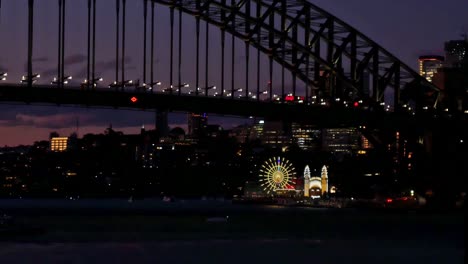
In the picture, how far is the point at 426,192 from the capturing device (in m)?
128

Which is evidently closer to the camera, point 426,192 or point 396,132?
point 396,132

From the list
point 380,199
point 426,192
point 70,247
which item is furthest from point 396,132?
point 70,247

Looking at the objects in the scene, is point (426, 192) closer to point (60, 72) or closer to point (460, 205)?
point (460, 205)

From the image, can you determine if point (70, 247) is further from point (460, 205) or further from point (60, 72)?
point (460, 205)

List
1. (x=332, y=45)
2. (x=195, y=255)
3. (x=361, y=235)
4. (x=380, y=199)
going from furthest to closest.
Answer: (x=380, y=199) < (x=332, y=45) < (x=361, y=235) < (x=195, y=255)

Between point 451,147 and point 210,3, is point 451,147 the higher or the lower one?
the lower one

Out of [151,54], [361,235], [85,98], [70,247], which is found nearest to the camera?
[70,247]

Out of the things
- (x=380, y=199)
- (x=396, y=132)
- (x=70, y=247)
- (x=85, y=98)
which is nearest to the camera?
(x=70, y=247)

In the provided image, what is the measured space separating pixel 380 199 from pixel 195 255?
90308 millimetres

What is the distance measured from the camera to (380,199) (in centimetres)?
14875

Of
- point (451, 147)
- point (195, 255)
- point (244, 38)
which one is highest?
point (244, 38)

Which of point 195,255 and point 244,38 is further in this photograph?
point 244,38

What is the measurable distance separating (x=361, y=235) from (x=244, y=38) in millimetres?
24542

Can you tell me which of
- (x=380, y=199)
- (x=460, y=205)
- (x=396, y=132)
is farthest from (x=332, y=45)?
(x=380, y=199)
